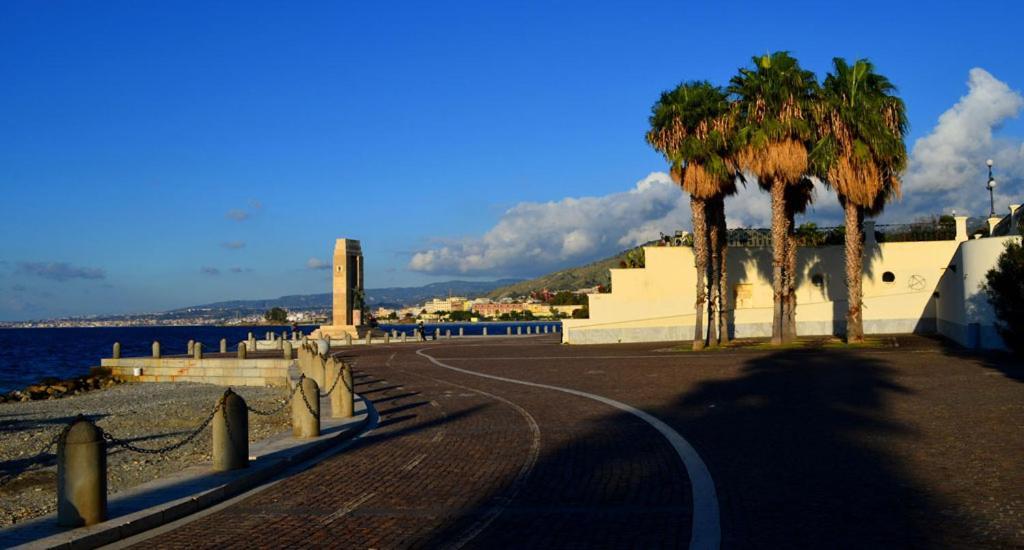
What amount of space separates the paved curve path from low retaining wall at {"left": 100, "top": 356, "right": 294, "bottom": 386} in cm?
1889

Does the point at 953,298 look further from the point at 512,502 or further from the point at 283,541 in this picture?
the point at 283,541

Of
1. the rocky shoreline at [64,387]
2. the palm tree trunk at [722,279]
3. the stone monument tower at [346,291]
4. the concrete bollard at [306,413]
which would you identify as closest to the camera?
Result: the concrete bollard at [306,413]

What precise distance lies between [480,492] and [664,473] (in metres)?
2.29

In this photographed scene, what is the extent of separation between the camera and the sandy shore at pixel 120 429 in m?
11.9

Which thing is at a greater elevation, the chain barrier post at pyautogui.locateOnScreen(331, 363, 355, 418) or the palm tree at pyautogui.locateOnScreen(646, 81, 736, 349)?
the palm tree at pyautogui.locateOnScreen(646, 81, 736, 349)

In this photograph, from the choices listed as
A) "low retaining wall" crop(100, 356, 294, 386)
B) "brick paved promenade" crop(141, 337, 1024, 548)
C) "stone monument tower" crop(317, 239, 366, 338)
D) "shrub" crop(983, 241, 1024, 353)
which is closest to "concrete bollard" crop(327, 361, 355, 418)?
"brick paved promenade" crop(141, 337, 1024, 548)

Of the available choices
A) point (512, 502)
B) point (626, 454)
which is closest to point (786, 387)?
point (626, 454)

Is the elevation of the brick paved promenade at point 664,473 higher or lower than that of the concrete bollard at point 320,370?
lower

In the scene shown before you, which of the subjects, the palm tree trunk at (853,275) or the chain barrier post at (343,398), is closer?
the chain barrier post at (343,398)

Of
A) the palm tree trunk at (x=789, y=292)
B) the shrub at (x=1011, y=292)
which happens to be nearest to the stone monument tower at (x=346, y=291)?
the palm tree trunk at (x=789, y=292)

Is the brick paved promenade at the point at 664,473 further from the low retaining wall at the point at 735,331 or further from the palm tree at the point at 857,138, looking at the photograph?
the low retaining wall at the point at 735,331

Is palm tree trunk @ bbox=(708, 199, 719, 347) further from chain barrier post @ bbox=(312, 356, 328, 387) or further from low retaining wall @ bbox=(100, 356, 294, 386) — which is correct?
chain barrier post @ bbox=(312, 356, 328, 387)

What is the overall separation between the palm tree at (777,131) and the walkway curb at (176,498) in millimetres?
23824

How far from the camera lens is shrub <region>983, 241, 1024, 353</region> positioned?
2531 cm
